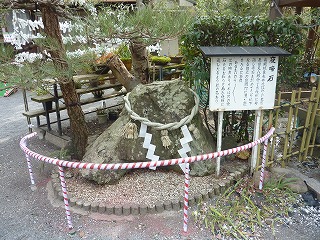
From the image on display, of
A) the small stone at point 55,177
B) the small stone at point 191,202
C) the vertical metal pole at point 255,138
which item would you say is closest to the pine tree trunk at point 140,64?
the small stone at point 55,177

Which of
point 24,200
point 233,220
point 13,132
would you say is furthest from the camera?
point 13,132

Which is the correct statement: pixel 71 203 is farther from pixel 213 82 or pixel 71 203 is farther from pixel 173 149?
pixel 213 82

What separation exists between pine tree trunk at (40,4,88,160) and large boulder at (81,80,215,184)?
54 cm

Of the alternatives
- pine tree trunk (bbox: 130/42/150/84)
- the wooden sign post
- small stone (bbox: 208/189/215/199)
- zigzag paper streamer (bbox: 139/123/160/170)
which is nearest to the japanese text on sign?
the wooden sign post

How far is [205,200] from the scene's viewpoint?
325 centimetres

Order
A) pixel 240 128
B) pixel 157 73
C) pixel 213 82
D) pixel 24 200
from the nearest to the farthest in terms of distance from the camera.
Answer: pixel 213 82 → pixel 24 200 → pixel 240 128 → pixel 157 73

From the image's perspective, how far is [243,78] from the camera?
325cm

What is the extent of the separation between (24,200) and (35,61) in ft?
5.78

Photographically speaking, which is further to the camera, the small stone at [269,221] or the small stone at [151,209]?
the small stone at [151,209]

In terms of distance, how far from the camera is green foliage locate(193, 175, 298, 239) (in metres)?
2.85

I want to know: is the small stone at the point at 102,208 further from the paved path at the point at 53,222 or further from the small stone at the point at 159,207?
the small stone at the point at 159,207

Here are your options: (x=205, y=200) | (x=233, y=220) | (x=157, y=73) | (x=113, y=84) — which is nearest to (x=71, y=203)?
(x=205, y=200)

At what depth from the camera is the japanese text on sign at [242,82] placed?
125 inches

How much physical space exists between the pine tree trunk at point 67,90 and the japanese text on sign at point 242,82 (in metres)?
1.81
